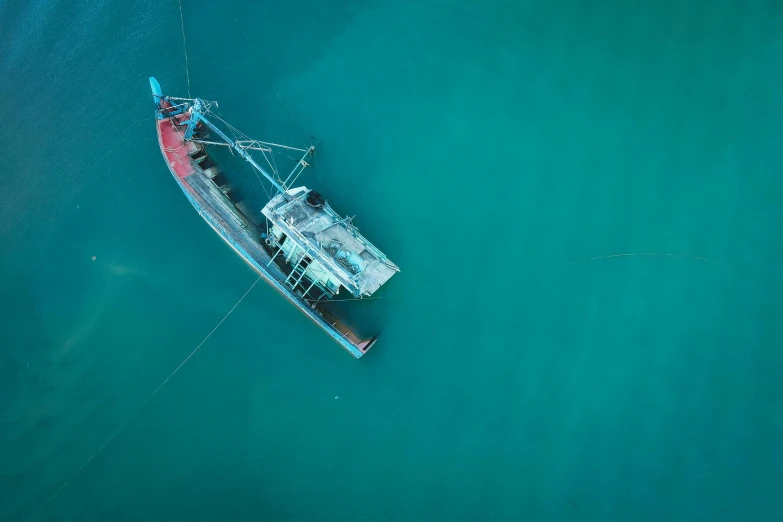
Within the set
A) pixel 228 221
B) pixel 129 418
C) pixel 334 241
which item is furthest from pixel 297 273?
pixel 129 418

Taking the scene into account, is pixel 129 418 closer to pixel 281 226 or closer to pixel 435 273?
pixel 281 226

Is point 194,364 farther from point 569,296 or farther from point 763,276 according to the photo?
point 763,276

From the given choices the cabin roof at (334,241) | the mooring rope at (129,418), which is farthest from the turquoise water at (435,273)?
the cabin roof at (334,241)

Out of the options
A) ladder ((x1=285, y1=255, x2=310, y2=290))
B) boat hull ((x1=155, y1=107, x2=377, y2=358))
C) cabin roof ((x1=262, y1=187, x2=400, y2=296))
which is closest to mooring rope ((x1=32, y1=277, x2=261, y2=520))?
boat hull ((x1=155, y1=107, x2=377, y2=358))

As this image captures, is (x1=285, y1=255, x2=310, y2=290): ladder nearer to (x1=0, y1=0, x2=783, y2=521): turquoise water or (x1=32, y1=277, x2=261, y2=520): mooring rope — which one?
(x1=0, y1=0, x2=783, y2=521): turquoise water

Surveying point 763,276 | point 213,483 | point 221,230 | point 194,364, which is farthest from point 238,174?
point 763,276

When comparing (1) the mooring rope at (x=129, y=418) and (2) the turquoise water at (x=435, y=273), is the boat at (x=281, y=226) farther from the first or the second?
(1) the mooring rope at (x=129, y=418)
